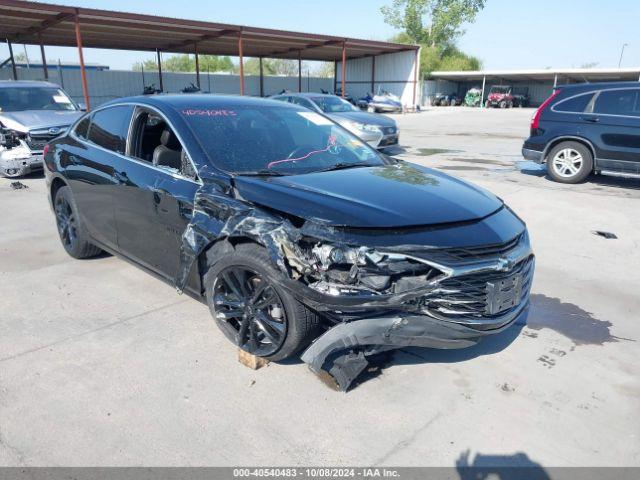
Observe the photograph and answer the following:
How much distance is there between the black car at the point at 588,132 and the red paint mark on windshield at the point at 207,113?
7.46m

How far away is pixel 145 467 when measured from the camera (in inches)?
92.9

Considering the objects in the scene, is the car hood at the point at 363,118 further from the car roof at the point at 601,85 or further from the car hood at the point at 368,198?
the car hood at the point at 368,198

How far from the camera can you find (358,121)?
1245 centimetres

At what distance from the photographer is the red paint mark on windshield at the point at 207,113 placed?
12.2 feet

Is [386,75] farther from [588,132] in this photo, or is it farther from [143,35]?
[588,132]

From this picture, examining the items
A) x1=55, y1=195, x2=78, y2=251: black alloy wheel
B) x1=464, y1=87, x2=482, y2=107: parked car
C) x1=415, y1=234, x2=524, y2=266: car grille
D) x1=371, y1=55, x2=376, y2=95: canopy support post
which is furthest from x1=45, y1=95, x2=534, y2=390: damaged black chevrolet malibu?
x1=464, y1=87, x2=482, y2=107: parked car

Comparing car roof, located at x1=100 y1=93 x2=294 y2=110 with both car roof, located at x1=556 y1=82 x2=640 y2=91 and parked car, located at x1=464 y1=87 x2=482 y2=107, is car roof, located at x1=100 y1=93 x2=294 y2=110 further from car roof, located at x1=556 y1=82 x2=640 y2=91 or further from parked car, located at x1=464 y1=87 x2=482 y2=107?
parked car, located at x1=464 y1=87 x2=482 y2=107

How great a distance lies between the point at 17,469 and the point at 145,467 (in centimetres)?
60

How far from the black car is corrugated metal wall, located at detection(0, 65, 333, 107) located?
28.0 m

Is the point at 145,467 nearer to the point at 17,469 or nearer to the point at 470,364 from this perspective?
the point at 17,469

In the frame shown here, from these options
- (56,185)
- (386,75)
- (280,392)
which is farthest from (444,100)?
(280,392)

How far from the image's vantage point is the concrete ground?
2.48 metres

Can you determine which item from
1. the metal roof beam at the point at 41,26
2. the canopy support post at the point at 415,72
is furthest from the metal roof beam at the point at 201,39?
the canopy support post at the point at 415,72

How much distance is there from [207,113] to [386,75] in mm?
38563
